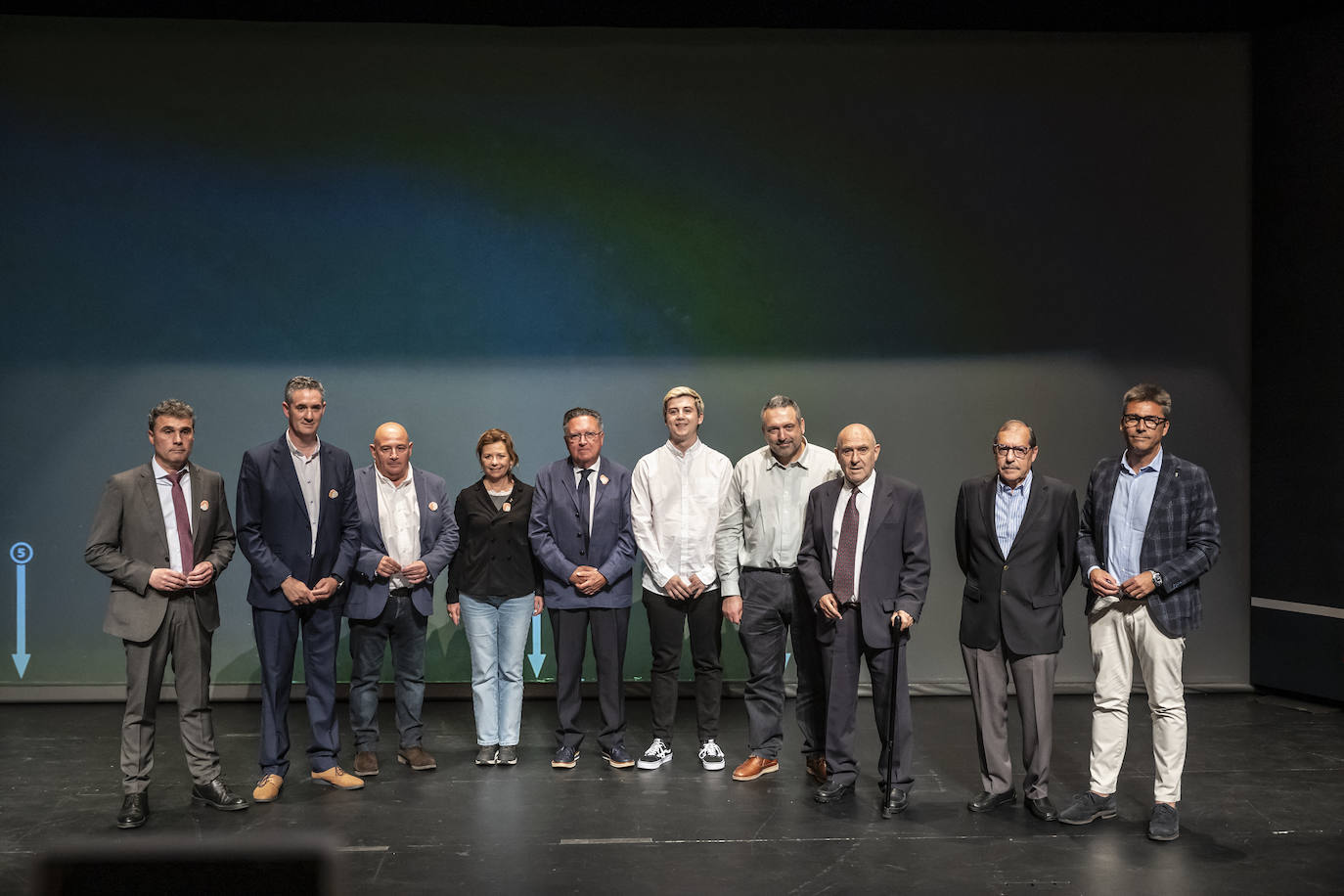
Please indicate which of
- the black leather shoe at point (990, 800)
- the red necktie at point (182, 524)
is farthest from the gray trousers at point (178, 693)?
the black leather shoe at point (990, 800)

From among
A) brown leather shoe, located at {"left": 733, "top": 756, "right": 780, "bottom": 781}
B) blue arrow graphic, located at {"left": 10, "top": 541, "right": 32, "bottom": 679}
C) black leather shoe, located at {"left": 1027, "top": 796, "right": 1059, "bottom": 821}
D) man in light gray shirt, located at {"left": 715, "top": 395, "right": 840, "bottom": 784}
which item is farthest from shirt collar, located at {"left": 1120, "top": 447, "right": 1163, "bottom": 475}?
blue arrow graphic, located at {"left": 10, "top": 541, "right": 32, "bottom": 679}

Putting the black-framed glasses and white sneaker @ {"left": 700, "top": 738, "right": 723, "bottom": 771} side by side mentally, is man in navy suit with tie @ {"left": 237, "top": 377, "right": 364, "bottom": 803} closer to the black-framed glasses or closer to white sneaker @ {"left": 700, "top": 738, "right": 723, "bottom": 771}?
white sneaker @ {"left": 700, "top": 738, "right": 723, "bottom": 771}

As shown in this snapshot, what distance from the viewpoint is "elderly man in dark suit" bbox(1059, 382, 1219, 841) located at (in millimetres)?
3854

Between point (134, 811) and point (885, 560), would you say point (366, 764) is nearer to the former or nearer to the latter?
point (134, 811)

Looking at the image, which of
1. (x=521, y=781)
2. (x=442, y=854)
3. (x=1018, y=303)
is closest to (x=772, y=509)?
(x=521, y=781)

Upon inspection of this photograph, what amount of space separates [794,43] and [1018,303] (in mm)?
2041

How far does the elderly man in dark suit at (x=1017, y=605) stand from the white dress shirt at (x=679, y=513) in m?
1.18

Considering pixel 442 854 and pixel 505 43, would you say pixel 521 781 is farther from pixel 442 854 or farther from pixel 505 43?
pixel 505 43

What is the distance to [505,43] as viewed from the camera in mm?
6152

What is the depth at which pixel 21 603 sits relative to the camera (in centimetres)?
602

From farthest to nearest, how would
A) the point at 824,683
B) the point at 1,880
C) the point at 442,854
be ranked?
the point at 824,683 → the point at 442,854 → the point at 1,880

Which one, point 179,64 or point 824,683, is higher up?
point 179,64

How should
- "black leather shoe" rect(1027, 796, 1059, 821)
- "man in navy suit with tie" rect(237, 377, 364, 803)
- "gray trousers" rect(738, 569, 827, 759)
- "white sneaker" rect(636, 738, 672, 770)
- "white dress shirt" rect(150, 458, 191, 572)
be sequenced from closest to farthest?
"black leather shoe" rect(1027, 796, 1059, 821)
"white dress shirt" rect(150, 458, 191, 572)
"man in navy suit with tie" rect(237, 377, 364, 803)
"gray trousers" rect(738, 569, 827, 759)
"white sneaker" rect(636, 738, 672, 770)

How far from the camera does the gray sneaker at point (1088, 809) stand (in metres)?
3.95
